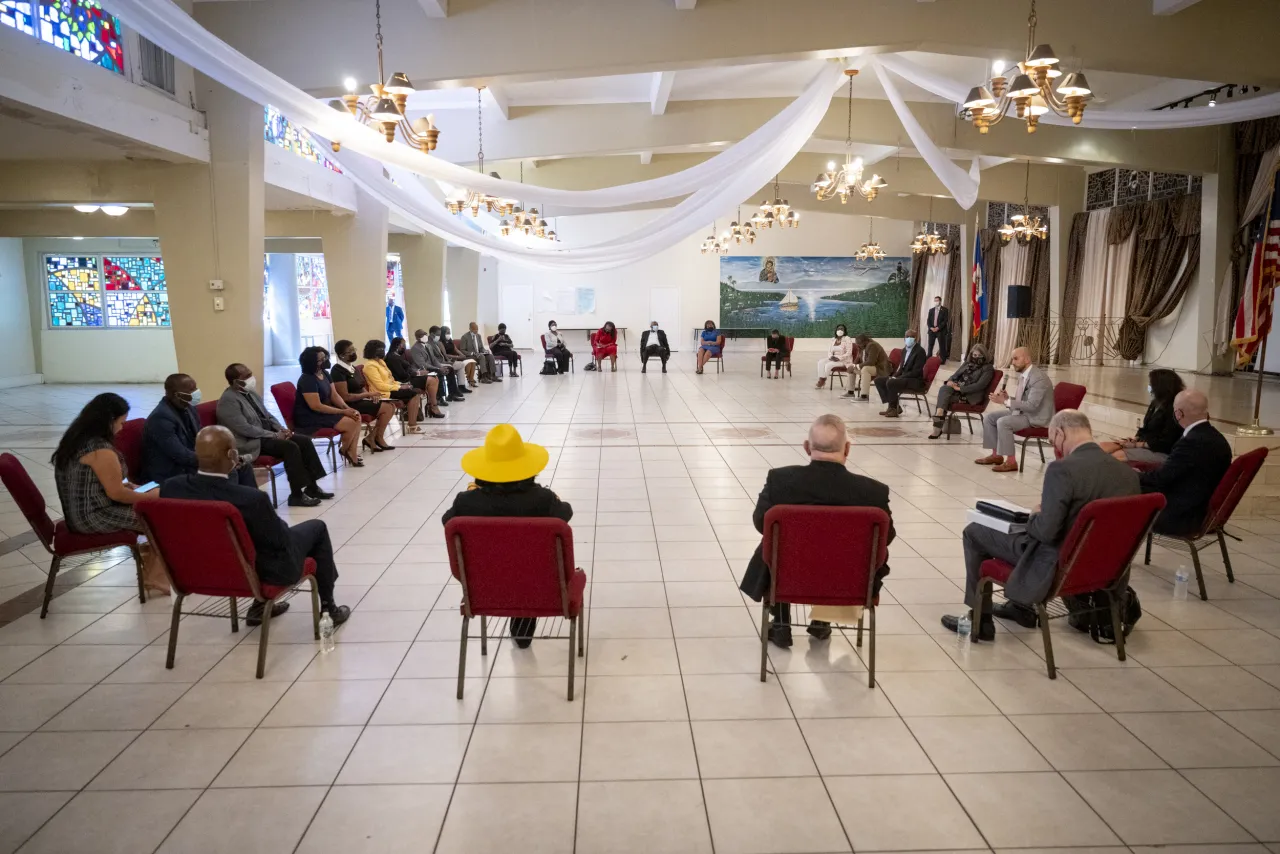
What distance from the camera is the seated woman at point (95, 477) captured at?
3.65 m

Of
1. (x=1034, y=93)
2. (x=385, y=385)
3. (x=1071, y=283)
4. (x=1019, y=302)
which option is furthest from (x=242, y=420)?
(x=1071, y=283)

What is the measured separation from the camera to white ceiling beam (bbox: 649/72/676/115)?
337 inches

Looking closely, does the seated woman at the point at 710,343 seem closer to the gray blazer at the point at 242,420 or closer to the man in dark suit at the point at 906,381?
the man in dark suit at the point at 906,381

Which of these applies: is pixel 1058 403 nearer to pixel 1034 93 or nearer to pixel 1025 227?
pixel 1034 93

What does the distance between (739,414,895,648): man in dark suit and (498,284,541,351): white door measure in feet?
63.0

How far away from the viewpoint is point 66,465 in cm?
365

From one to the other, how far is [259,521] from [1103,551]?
3.19m

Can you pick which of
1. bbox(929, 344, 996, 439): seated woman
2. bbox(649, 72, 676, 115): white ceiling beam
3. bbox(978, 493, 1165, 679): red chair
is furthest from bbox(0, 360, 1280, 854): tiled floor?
bbox(649, 72, 676, 115): white ceiling beam

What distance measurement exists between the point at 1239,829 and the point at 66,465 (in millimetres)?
4474

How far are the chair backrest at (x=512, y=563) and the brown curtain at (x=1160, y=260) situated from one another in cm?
1178

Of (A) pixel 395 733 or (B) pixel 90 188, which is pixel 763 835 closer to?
(A) pixel 395 733

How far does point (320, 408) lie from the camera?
6688 mm

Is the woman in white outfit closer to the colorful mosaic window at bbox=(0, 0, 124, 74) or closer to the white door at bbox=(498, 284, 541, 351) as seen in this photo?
the colorful mosaic window at bbox=(0, 0, 124, 74)

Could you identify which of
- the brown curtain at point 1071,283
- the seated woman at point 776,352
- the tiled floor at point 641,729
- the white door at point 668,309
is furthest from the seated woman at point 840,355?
the white door at point 668,309
